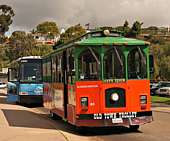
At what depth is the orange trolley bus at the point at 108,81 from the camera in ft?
50.7

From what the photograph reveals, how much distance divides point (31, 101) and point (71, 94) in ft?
54.3

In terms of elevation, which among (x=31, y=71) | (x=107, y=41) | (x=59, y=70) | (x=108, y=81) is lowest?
(x=108, y=81)

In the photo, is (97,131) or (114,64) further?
(97,131)

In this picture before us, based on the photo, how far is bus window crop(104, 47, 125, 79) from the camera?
51.6ft

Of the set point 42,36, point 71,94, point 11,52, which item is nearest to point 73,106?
point 71,94

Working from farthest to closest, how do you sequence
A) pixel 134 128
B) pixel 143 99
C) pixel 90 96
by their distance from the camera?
1. pixel 134 128
2. pixel 143 99
3. pixel 90 96

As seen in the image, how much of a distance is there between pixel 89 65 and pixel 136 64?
154 cm

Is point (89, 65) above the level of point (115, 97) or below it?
above

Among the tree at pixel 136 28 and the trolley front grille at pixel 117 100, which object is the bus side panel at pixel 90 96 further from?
the tree at pixel 136 28

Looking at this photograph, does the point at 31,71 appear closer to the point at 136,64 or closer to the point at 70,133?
the point at 70,133

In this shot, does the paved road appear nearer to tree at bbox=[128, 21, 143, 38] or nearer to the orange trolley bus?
the orange trolley bus

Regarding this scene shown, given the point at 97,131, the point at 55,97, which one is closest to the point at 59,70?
the point at 55,97

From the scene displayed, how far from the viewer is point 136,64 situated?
16.0 m

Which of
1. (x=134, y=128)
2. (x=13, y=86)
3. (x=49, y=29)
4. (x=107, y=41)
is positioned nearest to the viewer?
(x=107, y=41)
